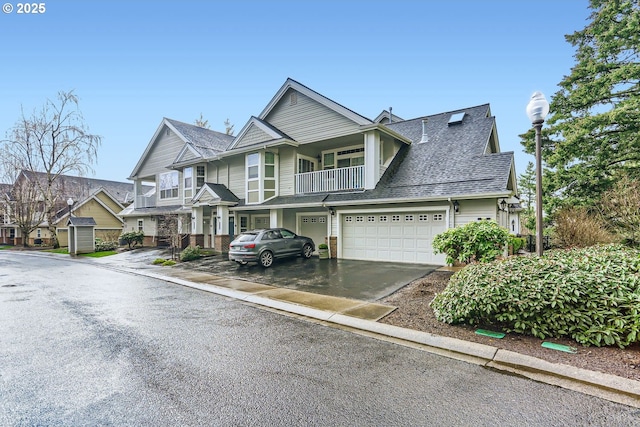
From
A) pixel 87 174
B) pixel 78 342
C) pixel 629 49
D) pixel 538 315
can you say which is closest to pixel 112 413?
pixel 78 342

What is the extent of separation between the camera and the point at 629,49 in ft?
49.0

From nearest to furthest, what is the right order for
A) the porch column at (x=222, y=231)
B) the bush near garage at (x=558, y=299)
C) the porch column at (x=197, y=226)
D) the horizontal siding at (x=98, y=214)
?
the bush near garage at (x=558, y=299)
the porch column at (x=222, y=231)
the porch column at (x=197, y=226)
the horizontal siding at (x=98, y=214)

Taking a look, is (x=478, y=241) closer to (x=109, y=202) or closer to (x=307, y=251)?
(x=307, y=251)

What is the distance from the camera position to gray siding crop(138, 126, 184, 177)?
23848mm

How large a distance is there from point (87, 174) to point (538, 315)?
108 ft

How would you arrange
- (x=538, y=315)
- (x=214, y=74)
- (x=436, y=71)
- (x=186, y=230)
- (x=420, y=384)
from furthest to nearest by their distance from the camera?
(x=186, y=230) < (x=214, y=74) < (x=436, y=71) < (x=538, y=315) < (x=420, y=384)

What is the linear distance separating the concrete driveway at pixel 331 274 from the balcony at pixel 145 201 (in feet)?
43.5

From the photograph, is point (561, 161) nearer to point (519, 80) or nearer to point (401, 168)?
point (519, 80)

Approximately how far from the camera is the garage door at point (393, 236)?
12.7 metres

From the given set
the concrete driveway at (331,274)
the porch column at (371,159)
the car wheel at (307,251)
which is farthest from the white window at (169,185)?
the porch column at (371,159)

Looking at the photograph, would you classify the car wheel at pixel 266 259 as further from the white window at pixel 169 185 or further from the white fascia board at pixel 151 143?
the white fascia board at pixel 151 143

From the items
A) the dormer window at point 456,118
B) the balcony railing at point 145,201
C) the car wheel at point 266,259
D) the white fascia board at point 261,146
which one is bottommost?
the car wheel at point 266,259

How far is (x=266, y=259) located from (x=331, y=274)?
3357 millimetres

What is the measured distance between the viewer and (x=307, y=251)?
15.0 meters
